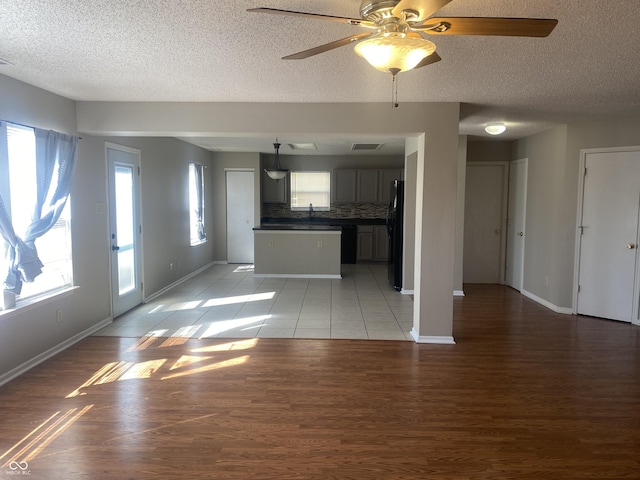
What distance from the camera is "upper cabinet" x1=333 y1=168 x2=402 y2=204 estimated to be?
355 inches

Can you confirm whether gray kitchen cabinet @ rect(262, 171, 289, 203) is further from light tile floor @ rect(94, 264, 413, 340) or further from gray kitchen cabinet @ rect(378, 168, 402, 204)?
light tile floor @ rect(94, 264, 413, 340)

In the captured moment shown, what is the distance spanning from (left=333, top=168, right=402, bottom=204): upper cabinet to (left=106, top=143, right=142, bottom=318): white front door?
473 centimetres

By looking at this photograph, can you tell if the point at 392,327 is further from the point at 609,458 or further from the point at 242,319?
the point at 609,458

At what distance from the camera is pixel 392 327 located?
4586 millimetres

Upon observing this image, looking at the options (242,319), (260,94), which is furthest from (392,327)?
(260,94)

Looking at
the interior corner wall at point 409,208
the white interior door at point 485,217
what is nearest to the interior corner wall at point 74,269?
the interior corner wall at point 409,208

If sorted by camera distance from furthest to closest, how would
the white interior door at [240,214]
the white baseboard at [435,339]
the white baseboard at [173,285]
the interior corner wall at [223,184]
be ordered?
the white interior door at [240,214], the interior corner wall at [223,184], the white baseboard at [173,285], the white baseboard at [435,339]

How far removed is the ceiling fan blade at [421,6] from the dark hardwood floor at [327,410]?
7.05 feet

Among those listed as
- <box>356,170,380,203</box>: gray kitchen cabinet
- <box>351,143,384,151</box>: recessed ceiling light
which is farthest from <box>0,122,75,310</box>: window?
<box>356,170,380,203</box>: gray kitchen cabinet

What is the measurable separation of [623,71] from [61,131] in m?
4.56

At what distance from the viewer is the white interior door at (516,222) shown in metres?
6.26

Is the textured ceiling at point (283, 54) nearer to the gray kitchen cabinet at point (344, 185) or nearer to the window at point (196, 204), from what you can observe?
the window at point (196, 204)

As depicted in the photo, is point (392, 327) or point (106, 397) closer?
point (106, 397)

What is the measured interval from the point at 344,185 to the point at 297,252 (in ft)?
8.05
